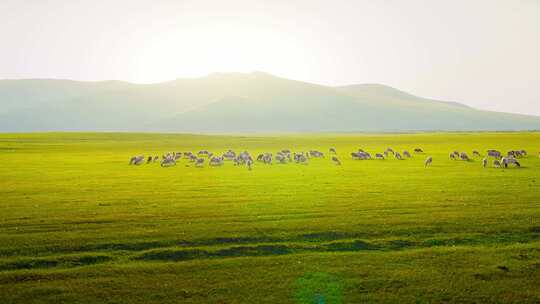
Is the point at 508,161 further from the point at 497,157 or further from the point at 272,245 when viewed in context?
the point at 272,245

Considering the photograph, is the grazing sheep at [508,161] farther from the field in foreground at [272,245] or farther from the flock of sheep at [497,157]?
the field in foreground at [272,245]

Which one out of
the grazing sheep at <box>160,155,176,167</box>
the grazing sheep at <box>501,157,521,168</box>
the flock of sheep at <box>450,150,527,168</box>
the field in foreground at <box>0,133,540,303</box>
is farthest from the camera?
the grazing sheep at <box>160,155,176,167</box>

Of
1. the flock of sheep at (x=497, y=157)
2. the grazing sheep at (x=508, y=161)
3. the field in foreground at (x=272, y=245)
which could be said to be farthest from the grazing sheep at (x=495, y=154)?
the field in foreground at (x=272, y=245)

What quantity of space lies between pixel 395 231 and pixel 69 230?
14.6 metres

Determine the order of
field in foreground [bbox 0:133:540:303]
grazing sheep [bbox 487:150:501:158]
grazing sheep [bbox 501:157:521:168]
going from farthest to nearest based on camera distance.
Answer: grazing sheep [bbox 487:150:501:158] → grazing sheep [bbox 501:157:521:168] → field in foreground [bbox 0:133:540:303]

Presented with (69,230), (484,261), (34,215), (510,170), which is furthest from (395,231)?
(510,170)

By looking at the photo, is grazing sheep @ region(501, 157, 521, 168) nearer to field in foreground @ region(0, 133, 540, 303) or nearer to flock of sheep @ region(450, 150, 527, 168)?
flock of sheep @ region(450, 150, 527, 168)

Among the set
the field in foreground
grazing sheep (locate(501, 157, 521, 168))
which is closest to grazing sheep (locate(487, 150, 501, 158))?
grazing sheep (locate(501, 157, 521, 168))

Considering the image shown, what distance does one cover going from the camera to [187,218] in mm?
20734

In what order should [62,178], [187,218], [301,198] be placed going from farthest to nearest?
[62,178]
[301,198]
[187,218]

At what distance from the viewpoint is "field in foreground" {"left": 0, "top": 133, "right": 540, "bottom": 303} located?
42.2ft

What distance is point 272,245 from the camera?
16.6m

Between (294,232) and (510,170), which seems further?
(510,170)

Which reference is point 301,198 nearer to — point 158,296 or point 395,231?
point 395,231
